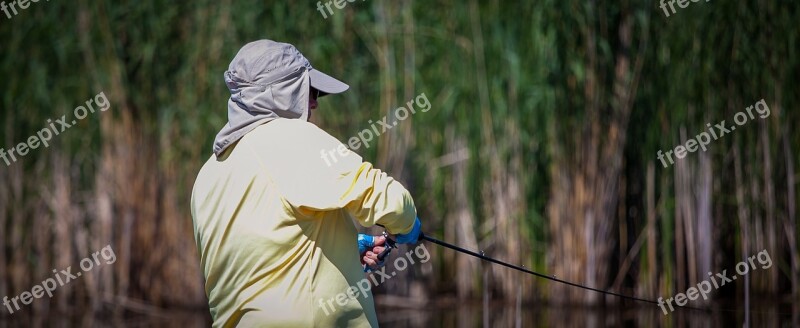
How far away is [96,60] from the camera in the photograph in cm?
709

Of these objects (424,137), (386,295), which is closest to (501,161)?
(424,137)

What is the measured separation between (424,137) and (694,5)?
1.72 meters

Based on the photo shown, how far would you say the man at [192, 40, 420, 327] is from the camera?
8.07 feet

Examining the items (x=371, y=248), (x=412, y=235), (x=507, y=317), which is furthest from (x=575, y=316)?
(x=412, y=235)

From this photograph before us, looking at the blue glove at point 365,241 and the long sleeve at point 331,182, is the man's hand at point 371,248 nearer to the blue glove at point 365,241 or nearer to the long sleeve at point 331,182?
the blue glove at point 365,241

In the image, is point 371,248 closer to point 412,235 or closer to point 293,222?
point 412,235

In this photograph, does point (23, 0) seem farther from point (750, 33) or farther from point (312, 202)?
point (312, 202)

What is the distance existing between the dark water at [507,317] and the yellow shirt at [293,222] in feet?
11.8

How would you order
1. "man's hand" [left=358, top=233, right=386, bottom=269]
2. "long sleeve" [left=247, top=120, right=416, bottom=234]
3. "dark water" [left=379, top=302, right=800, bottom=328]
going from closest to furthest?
1. "long sleeve" [left=247, top=120, right=416, bottom=234]
2. "man's hand" [left=358, top=233, right=386, bottom=269]
3. "dark water" [left=379, top=302, right=800, bottom=328]

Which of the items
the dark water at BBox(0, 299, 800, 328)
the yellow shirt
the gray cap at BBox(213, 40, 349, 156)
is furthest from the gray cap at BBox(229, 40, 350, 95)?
the dark water at BBox(0, 299, 800, 328)

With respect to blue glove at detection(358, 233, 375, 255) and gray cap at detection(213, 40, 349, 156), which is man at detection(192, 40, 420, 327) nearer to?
gray cap at detection(213, 40, 349, 156)

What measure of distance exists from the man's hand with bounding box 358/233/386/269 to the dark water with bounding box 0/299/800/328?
3.20 m

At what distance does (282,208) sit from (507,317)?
4138mm

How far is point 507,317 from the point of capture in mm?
6492
